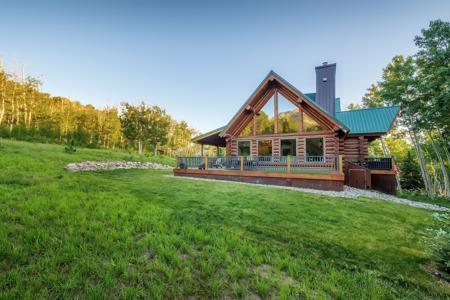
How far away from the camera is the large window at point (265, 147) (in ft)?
47.3

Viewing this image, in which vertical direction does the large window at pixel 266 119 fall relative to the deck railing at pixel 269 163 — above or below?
above

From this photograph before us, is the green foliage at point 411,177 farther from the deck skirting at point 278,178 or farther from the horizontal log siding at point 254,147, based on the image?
the horizontal log siding at point 254,147

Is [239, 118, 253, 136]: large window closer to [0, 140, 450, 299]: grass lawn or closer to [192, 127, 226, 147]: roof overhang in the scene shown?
[192, 127, 226, 147]: roof overhang

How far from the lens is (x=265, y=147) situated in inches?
575

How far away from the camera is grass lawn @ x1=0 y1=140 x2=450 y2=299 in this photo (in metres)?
2.64

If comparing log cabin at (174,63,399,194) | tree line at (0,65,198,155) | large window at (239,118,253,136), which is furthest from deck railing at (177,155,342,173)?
tree line at (0,65,198,155)

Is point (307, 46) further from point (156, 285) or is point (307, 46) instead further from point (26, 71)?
point (26, 71)

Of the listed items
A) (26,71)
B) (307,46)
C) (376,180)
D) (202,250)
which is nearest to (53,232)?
(202,250)

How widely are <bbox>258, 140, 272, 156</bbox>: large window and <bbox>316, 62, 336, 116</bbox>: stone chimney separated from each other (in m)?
5.27

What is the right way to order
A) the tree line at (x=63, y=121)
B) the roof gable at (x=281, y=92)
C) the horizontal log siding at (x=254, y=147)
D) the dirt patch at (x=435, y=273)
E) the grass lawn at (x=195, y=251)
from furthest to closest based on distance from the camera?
the tree line at (x=63, y=121) → the horizontal log siding at (x=254, y=147) → the roof gable at (x=281, y=92) → the dirt patch at (x=435, y=273) → the grass lawn at (x=195, y=251)

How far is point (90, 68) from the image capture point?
23.5 metres

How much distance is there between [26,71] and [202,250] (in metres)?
46.5

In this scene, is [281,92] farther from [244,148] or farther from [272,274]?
[272,274]

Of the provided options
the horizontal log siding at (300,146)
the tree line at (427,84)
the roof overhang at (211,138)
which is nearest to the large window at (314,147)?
the horizontal log siding at (300,146)
